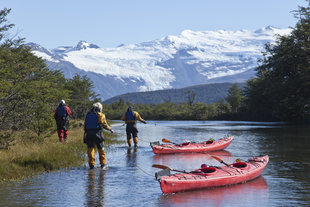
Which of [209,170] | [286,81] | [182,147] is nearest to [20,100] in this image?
[182,147]

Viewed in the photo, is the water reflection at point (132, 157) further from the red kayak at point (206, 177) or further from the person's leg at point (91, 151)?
the red kayak at point (206, 177)

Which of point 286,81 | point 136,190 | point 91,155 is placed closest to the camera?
point 136,190

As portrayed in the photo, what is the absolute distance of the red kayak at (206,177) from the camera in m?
12.5

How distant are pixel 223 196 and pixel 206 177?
0.96 m

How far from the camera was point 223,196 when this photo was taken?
492 inches

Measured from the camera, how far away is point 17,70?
23094 millimetres

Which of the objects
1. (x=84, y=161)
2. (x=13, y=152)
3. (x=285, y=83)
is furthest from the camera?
(x=285, y=83)

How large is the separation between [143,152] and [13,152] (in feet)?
→ 27.3

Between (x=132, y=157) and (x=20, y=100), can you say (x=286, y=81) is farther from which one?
(x=20, y=100)

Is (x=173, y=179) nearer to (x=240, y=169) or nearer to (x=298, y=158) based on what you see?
(x=240, y=169)

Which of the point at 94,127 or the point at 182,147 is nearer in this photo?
the point at 94,127

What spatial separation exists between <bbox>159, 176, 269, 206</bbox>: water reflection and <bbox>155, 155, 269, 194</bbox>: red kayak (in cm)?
17

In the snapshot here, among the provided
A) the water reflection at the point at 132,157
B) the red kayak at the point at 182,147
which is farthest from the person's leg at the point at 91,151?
the red kayak at the point at 182,147

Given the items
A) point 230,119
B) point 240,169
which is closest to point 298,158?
point 240,169
